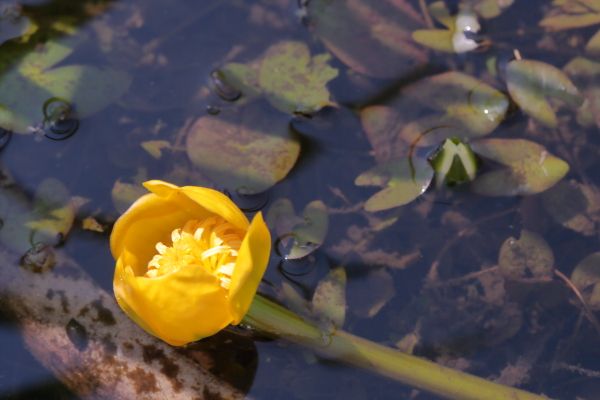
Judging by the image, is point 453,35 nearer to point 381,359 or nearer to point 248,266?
point 381,359

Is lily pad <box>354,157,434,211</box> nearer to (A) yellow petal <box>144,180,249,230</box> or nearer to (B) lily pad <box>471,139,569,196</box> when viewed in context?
(B) lily pad <box>471,139,569,196</box>

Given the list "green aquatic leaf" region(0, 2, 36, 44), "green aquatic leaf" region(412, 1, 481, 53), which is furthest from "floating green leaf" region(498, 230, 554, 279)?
"green aquatic leaf" region(0, 2, 36, 44)

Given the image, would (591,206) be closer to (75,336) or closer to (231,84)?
(231,84)

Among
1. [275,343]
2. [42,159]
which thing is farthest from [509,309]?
[42,159]

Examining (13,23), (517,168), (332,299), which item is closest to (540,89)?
(517,168)

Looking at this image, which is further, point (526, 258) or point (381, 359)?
point (526, 258)

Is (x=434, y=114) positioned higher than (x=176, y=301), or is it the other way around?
(x=176, y=301)

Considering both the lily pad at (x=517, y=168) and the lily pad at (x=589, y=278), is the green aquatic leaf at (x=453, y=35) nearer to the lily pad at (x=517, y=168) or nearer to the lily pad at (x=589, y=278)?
the lily pad at (x=517, y=168)
